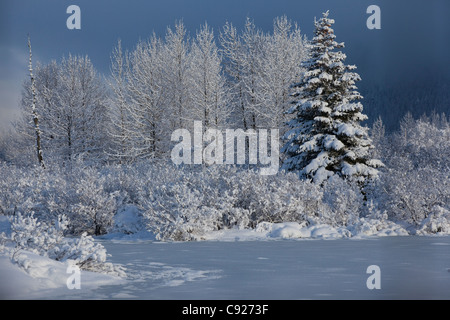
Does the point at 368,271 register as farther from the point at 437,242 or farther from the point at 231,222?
the point at 231,222

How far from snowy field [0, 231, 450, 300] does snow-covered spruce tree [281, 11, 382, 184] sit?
8.20m

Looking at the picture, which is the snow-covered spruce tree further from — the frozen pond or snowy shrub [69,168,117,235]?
snowy shrub [69,168,117,235]

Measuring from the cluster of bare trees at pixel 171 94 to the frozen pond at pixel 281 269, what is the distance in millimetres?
16258

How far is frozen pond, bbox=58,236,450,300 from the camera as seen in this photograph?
5.84 m

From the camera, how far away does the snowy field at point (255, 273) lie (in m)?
5.80

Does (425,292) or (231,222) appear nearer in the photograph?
(425,292)

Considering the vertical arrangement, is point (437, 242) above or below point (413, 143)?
below

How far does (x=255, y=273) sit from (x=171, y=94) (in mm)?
23894

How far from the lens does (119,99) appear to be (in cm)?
2886

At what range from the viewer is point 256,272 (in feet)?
24.1

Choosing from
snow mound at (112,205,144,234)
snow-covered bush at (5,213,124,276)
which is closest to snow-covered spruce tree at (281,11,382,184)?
snow mound at (112,205,144,234)
